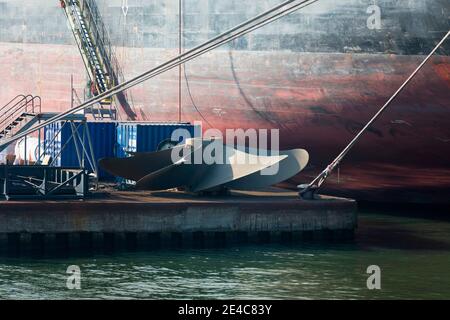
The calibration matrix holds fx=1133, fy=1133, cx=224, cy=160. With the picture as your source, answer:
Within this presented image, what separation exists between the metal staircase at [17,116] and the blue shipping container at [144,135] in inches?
91.1

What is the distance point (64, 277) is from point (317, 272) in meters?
4.88

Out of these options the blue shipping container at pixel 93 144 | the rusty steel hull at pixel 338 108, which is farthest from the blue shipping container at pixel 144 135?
the rusty steel hull at pixel 338 108

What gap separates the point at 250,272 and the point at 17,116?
17211 mm

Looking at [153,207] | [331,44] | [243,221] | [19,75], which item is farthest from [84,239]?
[19,75]

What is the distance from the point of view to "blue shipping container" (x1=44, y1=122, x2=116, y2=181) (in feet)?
95.1

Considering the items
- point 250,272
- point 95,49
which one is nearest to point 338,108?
point 250,272

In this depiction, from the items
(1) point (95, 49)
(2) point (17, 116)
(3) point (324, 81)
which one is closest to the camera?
(3) point (324, 81)

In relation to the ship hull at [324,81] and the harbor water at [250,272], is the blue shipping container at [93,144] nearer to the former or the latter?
the ship hull at [324,81]

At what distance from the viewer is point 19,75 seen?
37969 mm

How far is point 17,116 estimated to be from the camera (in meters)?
37.1

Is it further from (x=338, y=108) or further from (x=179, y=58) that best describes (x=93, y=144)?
(x=338, y=108)

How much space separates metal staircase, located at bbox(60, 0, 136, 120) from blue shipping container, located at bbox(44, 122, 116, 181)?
16.1ft

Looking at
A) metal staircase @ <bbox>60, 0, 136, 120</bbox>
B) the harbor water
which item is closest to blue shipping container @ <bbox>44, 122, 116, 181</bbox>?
metal staircase @ <bbox>60, 0, 136, 120</bbox>
